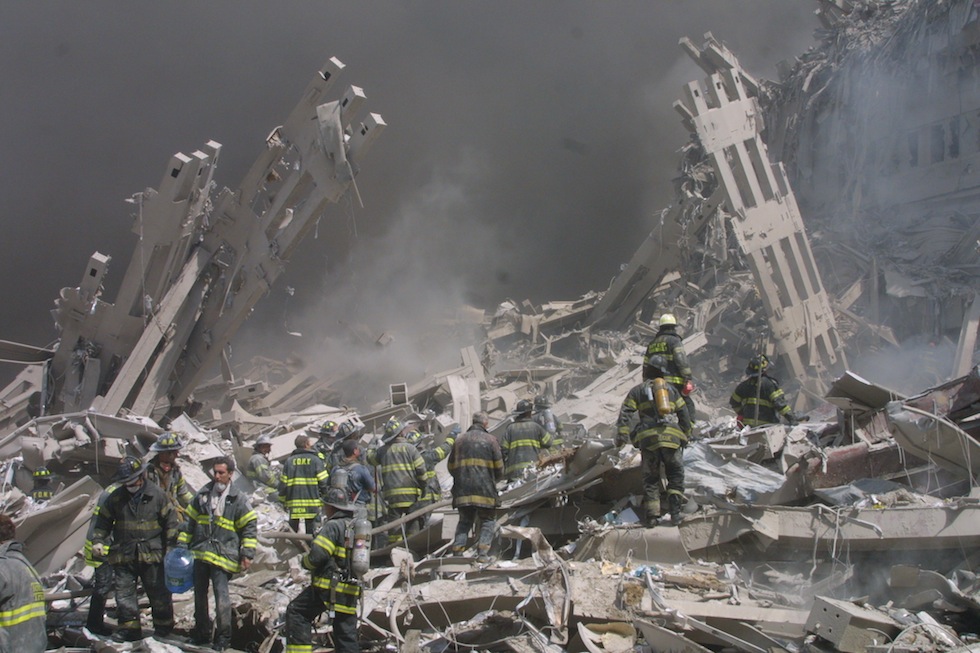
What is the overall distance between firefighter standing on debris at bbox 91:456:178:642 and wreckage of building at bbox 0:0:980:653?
302 millimetres

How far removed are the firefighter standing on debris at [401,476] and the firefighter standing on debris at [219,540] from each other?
1809mm

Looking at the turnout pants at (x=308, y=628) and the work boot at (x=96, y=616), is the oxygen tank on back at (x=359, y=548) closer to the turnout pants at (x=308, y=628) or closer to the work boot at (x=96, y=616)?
the turnout pants at (x=308, y=628)

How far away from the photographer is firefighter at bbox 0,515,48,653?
3891mm

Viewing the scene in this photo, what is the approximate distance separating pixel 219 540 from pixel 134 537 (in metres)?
0.61

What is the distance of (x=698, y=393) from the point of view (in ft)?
39.8

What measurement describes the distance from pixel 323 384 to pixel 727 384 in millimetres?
7740

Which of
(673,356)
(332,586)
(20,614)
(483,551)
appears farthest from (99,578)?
(673,356)

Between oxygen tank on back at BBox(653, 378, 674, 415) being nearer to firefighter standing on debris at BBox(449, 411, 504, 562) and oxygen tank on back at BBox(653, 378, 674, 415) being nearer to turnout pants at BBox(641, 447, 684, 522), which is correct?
turnout pants at BBox(641, 447, 684, 522)

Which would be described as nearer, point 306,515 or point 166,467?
point 166,467

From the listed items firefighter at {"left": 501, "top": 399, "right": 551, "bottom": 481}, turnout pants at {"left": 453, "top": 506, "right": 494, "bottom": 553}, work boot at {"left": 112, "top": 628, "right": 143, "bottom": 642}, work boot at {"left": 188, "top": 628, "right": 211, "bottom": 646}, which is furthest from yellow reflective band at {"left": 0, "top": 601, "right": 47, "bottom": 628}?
firefighter at {"left": 501, "top": 399, "right": 551, "bottom": 481}

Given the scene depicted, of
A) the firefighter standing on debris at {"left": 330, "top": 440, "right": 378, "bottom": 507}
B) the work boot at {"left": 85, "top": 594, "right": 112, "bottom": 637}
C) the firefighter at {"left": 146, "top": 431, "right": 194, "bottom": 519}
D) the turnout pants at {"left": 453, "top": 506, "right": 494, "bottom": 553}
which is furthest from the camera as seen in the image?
the firefighter standing on debris at {"left": 330, "top": 440, "right": 378, "bottom": 507}

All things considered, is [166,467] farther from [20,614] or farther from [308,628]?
[308,628]

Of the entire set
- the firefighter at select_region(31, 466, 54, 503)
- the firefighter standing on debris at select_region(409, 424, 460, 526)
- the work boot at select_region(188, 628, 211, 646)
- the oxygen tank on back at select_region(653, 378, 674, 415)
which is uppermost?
the firefighter at select_region(31, 466, 54, 503)

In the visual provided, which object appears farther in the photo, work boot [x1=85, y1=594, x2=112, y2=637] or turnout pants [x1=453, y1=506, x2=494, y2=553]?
turnout pants [x1=453, y1=506, x2=494, y2=553]
